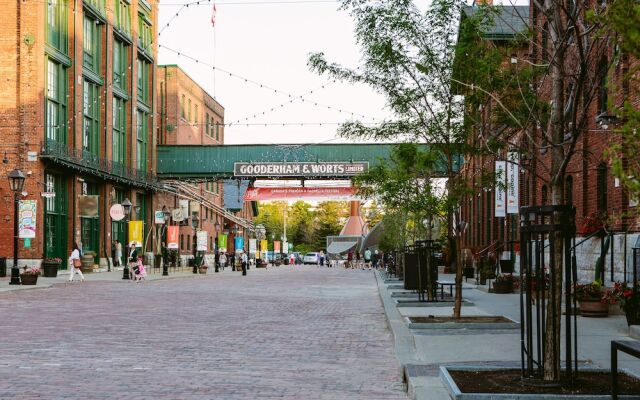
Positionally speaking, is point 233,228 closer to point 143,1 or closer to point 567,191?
point 143,1

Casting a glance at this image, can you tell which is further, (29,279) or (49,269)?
(49,269)

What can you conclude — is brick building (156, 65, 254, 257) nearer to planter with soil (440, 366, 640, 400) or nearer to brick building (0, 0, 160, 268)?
brick building (0, 0, 160, 268)

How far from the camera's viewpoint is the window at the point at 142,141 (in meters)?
57.9

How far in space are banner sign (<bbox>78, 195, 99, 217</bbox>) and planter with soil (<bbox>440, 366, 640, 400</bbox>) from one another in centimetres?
3774

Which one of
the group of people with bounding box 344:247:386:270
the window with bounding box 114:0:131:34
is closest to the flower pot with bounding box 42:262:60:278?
the window with bounding box 114:0:131:34

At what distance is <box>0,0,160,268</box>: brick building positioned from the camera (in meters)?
39.8

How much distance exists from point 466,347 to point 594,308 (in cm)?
601

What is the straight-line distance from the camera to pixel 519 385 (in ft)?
26.0

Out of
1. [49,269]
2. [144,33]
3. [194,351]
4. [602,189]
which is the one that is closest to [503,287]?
[602,189]

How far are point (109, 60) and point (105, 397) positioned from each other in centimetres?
4452

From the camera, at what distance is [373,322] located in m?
17.3

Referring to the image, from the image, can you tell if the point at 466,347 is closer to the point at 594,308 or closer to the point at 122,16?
the point at 594,308

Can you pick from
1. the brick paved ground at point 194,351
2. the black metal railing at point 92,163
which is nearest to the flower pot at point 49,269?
the black metal railing at point 92,163

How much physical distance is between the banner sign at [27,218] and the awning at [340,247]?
64979mm
